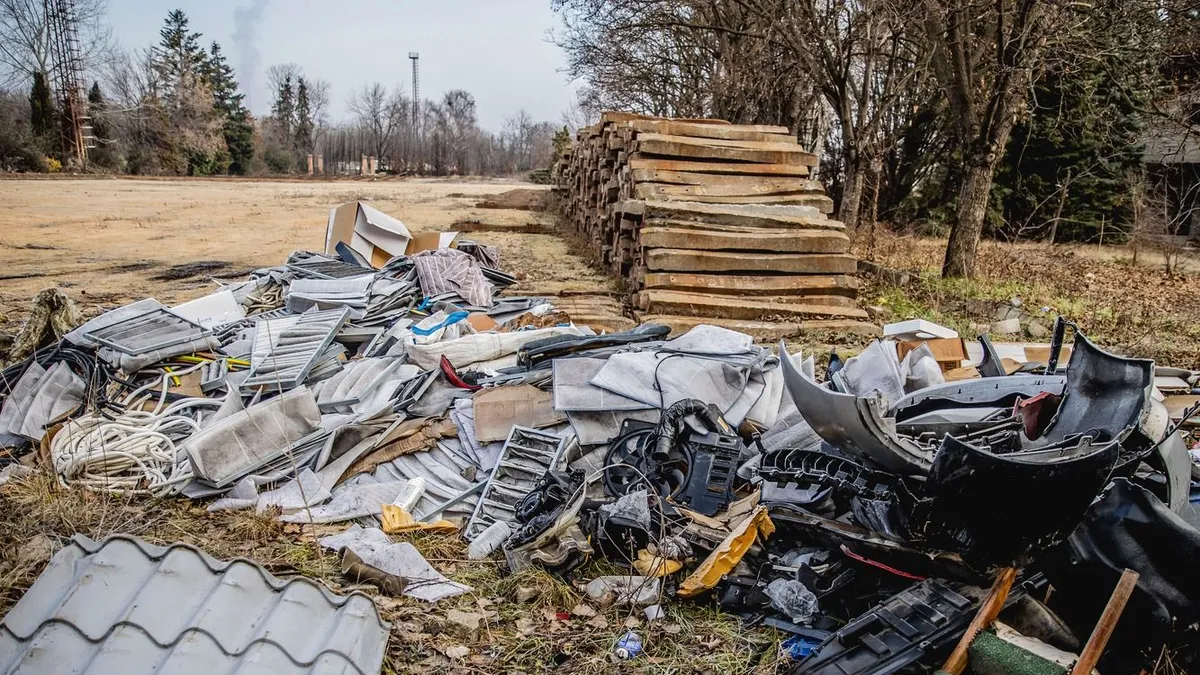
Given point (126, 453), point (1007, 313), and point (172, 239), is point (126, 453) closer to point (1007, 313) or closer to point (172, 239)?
point (1007, 313)

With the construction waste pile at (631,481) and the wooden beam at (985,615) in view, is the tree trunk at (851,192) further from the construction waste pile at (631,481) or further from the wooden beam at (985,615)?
the wooden beam at (985,615)

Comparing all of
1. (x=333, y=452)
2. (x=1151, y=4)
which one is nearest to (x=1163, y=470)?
(x=333, y=452)

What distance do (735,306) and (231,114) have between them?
53175 mm

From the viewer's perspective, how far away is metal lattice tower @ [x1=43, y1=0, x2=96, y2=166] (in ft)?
131

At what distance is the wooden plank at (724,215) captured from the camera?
824cm

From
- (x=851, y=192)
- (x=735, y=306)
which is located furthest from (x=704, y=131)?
(x=851, y=192)

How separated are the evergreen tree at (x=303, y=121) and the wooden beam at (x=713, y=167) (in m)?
59.3

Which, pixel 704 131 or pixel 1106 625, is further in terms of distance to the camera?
pixel 704 131

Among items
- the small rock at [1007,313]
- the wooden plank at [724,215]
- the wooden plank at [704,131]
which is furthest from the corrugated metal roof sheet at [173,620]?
the small rock at [1007,313]

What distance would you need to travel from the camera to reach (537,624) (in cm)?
318

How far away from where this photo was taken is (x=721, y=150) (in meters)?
9.07

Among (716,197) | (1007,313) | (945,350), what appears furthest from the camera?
(716,197)

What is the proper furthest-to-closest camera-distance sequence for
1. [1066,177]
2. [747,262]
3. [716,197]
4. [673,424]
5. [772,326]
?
[1066,177]
[716,197]
[747,262]
[772,326]
[673,424]

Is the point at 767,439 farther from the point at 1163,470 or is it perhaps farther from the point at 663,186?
the point at 663,186
